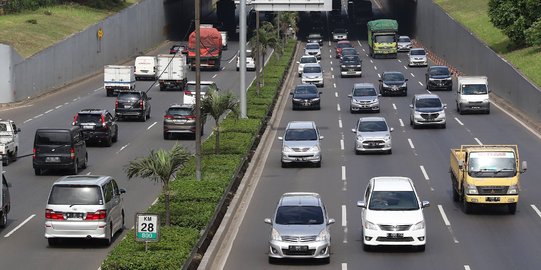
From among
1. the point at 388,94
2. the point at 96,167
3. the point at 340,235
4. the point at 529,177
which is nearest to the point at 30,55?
the point at 388,94

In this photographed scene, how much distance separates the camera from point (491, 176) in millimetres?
34938

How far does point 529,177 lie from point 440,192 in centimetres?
508

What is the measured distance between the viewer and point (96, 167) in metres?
46.7

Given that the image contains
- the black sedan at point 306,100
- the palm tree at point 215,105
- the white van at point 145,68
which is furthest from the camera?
the white van at point 145,68

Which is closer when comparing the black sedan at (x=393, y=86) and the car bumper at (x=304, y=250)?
the car bumper at (x=304, y=250)

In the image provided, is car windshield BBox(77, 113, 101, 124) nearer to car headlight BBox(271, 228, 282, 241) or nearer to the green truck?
car headlight BBox(271, 228, 282, 241)

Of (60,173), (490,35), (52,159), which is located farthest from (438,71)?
(52,159)

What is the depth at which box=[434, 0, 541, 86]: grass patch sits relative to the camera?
2808 inches

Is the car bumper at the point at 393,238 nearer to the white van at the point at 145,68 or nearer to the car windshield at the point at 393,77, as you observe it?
the car windshield at the point at 393,77

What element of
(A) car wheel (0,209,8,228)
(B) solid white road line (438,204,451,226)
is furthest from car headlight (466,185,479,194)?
(A) car wheel (0,209,8,228)

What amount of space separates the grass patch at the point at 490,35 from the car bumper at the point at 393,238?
37.2 meters

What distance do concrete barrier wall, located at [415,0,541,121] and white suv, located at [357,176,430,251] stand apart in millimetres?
31268

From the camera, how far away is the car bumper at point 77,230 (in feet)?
98.4

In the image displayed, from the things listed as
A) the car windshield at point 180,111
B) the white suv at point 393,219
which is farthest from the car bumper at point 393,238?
the car windshield at point 180,111
